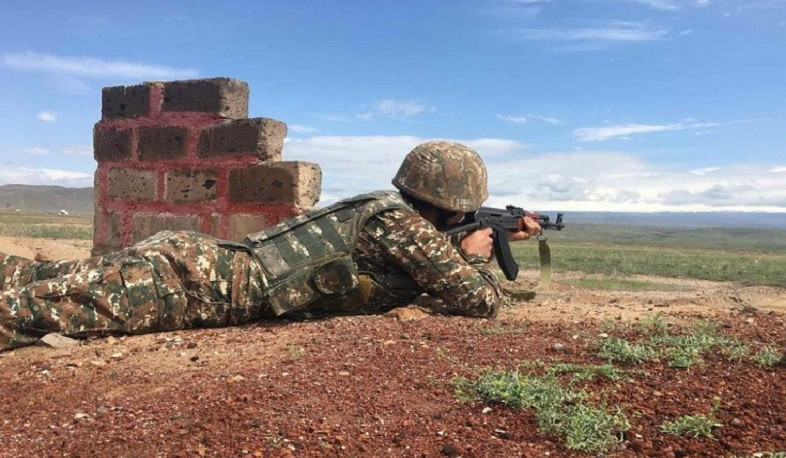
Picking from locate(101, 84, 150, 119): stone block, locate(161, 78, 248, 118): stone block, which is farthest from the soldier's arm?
locate(101, 84, 150, 119): stone block

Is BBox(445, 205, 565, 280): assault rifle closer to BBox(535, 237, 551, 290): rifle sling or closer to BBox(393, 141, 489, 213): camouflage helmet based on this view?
BBox(393, 141, 489, 213): camouflage helmet

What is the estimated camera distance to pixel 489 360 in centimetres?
321

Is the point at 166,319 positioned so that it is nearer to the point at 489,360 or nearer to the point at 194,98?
the point at 489,360

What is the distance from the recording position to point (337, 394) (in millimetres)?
2820

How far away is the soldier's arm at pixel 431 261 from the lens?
4223 mm

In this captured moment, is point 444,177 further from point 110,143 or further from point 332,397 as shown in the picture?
point 110,143

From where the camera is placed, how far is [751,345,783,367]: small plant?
3125mm

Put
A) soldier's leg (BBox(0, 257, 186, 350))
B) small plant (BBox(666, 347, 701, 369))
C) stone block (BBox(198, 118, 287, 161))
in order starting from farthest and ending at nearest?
stone block (BBox(198, 118, 287, 161))
soldier's leg (BBox(0, 257, 186, 350))
small plant (BBox(666, 347, 701, 369))

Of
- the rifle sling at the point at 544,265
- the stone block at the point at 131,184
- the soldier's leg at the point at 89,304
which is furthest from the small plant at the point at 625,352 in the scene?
the stone block at the point at 131,184

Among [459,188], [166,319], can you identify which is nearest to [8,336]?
[166,319]

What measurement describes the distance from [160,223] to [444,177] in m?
3.27

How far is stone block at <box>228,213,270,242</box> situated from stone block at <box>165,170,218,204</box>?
31 cm

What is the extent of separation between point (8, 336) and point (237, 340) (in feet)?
3.83

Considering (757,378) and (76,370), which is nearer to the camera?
(757,378)
